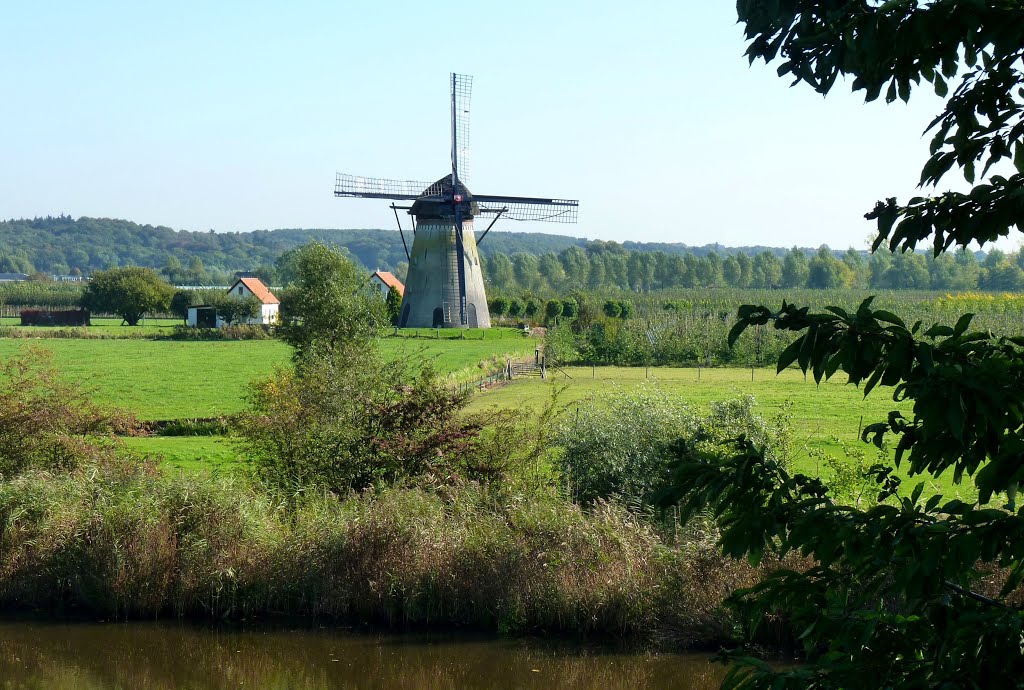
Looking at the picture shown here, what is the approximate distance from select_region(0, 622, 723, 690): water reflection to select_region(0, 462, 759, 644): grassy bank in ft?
1.61

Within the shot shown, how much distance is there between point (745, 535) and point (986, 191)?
150 centimetres

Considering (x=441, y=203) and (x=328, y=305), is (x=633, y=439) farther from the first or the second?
(x=441, y=203)

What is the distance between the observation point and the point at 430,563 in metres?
13.7

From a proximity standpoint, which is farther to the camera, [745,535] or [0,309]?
[0,309]

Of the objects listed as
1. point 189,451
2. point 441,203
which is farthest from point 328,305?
point 441,203

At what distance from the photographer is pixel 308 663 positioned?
12.7m

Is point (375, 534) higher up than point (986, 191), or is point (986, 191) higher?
point (986, 191)

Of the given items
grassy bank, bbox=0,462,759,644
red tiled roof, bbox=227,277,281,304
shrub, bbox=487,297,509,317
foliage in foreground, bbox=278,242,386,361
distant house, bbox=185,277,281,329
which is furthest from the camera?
red tiled roof, bbox=227,277,281,304

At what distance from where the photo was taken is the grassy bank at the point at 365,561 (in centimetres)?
1305

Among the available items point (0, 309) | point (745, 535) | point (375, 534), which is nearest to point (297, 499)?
point (375, 534)

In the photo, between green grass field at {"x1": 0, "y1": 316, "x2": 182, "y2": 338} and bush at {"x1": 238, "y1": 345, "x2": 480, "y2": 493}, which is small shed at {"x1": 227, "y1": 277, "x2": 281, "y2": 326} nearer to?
green grass field at {"x1": 0, "y1": 316, "x2": 182, "y2": 338}

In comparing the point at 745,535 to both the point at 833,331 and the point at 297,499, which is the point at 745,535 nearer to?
the point at 833,331

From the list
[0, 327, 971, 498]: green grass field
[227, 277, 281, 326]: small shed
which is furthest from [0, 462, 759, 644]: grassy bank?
[227, 277, 281, 326]: small shed

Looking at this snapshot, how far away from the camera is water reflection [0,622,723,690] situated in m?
12.2
